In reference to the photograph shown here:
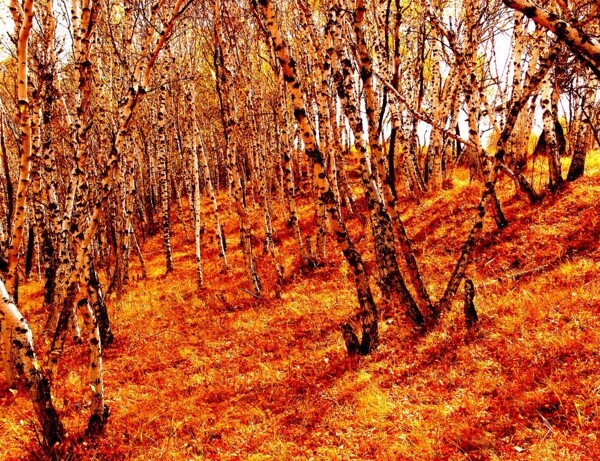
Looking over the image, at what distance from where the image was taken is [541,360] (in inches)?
182

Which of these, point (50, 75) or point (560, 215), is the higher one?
point (50, 75)

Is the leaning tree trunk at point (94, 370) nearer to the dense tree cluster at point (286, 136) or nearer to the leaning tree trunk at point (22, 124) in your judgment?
the dense tree cluster at point (286, 136)

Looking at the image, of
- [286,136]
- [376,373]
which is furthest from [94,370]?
[286,136]

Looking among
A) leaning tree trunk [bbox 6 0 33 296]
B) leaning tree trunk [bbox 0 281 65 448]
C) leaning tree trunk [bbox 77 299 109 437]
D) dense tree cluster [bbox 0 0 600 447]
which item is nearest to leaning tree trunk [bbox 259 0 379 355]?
dense tree cluster [bbox 0 0 600 447]

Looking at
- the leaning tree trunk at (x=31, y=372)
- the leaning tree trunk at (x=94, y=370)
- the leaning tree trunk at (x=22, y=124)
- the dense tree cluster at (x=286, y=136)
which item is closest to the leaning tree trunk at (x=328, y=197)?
the dense tree cluster at (x=286, y=136)

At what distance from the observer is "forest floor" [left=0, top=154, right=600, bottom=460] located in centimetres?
405

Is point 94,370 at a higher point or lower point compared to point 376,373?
higher

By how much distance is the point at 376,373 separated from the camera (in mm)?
5625

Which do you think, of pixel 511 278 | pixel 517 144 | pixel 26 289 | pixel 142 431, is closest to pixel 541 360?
pixel 511 278

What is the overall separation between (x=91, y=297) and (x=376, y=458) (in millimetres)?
5530

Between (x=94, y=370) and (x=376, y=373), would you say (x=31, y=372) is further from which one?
(x=376, y=373)

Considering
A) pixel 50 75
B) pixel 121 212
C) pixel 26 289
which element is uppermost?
pixel 50 75

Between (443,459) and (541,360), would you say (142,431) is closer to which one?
(443,459)

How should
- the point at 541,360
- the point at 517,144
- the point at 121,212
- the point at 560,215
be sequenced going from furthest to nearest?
the point at 517,144 < the point at 121,212 < the point at 560,215 < the point at 541,360
